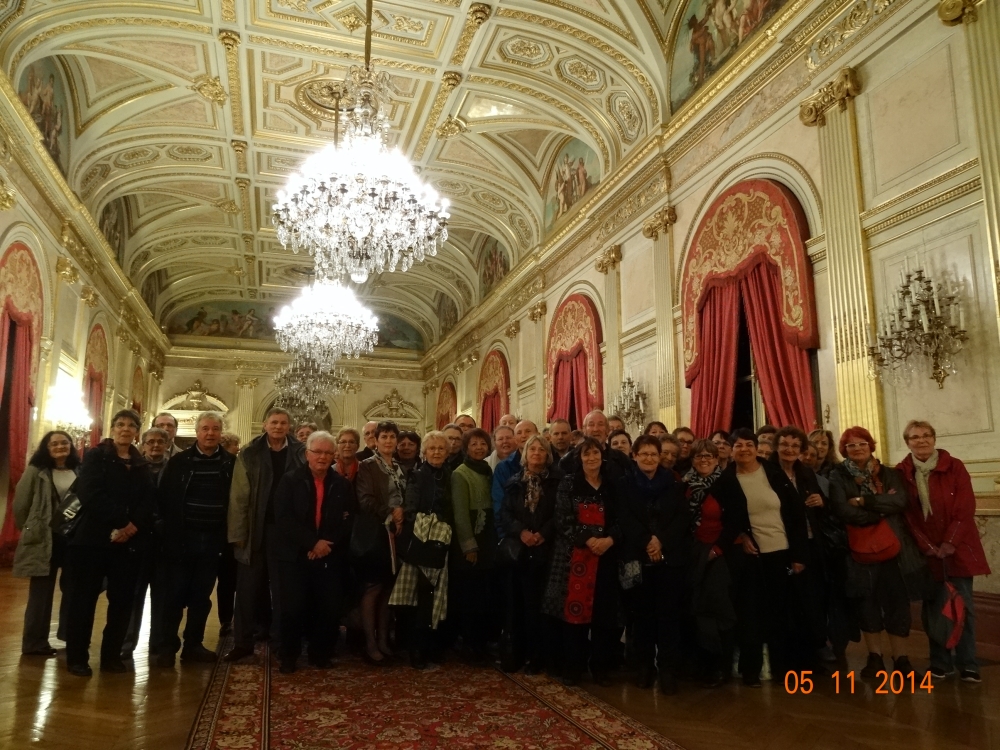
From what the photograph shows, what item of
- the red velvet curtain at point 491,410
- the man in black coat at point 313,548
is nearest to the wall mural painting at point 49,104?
the man in black coat at point 313,548

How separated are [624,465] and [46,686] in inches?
125

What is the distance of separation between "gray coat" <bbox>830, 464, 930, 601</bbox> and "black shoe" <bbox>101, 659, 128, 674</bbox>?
3.97 metres

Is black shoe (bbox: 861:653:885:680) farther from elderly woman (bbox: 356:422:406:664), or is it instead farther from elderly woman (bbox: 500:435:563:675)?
elderly woman (bbox: 356:422:406:664)

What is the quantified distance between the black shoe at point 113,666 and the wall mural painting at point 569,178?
8.96 m

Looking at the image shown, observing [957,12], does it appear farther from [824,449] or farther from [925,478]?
[925,478]

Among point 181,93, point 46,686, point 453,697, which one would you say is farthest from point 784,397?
point 181,93

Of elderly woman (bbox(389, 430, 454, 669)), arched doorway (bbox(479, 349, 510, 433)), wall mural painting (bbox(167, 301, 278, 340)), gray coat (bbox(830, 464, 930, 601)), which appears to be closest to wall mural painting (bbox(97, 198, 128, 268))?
wall mural painting (bbox(167, 301, 278, 340))

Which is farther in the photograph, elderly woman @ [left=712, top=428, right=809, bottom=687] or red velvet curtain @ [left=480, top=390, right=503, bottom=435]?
red velvet curtain @ [left=480, top=390, right=503, bottom=435]

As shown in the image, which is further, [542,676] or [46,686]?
[542,676]

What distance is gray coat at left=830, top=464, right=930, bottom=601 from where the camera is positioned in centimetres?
387

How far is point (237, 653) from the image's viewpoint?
4.16 m

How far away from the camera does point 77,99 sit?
32.9 ft

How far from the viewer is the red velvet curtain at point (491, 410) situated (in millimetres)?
15133

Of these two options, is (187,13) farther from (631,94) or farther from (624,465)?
(624,465)
